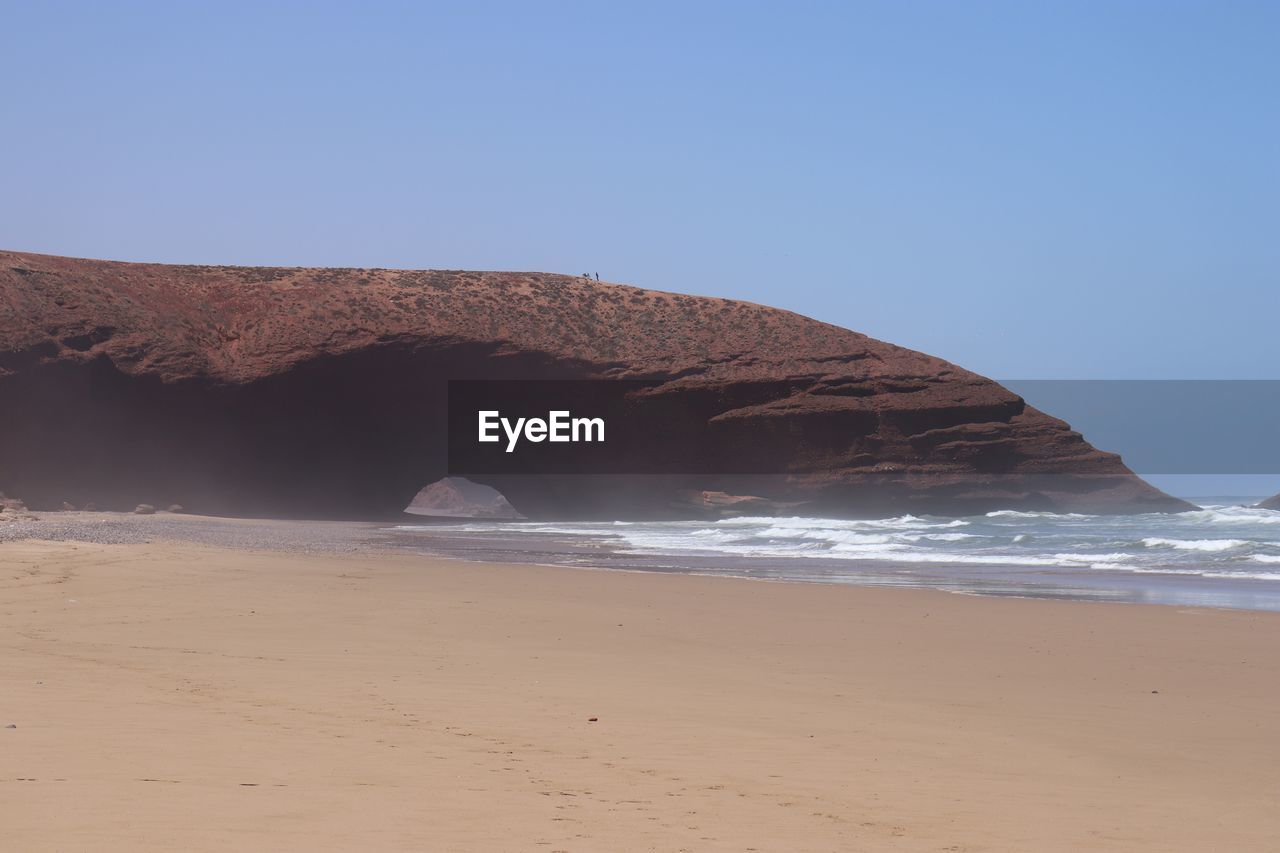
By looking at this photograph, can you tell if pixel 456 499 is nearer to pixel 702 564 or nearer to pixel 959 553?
pixel 959 553

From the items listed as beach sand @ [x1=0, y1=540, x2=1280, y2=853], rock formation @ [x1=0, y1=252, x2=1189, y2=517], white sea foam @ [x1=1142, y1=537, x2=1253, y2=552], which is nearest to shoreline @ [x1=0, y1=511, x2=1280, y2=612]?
beach sand @ [x1=0, y1=540, x2=1280, y2=853]

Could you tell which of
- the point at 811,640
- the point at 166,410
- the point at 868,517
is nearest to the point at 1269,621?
the point at 811,640

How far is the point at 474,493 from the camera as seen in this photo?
8094 cm

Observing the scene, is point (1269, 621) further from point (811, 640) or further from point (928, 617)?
point (811, 640)

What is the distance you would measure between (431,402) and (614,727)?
135 ft

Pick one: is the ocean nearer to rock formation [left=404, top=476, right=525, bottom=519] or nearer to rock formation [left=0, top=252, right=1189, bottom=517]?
rock formation [left=0, top=252, right=1189, bottom=517]

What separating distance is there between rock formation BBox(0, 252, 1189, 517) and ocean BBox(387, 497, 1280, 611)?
804cm

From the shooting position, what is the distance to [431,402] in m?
46.7

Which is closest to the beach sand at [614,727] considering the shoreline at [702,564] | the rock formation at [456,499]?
the shoreline at [702,564]

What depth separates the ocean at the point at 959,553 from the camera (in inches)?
684

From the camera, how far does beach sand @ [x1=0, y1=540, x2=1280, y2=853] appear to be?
454 centimetres

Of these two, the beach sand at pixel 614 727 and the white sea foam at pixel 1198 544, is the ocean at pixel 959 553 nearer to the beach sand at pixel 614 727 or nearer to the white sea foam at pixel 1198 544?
the white sea foam at pixel 1198 544

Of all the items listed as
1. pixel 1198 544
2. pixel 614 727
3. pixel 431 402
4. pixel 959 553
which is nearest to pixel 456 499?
pixel 431 402

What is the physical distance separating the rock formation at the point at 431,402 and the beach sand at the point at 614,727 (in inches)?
1272
